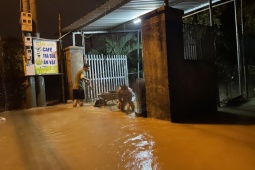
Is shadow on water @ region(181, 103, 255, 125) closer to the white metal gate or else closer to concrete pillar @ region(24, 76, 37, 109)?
the white metal gate

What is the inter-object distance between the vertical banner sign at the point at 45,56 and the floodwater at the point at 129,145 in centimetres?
464

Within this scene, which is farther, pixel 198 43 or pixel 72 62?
pixel 72 62

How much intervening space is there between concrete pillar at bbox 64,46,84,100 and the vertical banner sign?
25.0 inches

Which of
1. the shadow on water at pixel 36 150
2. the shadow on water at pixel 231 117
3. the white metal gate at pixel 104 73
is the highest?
the white metal gate at pixel 104 73

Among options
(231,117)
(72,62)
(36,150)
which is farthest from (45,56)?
(231,117)

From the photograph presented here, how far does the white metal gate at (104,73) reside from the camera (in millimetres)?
12231

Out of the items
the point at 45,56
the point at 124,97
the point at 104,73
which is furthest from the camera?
the point at 104,73

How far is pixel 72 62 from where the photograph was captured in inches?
483

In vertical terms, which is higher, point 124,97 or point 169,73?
point 169,73

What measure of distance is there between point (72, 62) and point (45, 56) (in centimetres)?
131

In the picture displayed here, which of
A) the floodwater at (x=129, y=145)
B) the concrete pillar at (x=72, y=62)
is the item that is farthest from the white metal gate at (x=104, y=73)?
the floodwater at (x=129, y=145)

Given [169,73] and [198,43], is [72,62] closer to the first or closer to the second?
[198,43]

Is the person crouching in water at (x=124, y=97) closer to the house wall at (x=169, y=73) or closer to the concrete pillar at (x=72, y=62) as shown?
the house wall at (x=169, y=73)

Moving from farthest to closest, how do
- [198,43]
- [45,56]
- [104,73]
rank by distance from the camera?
1. [104,73]
2. [45,56]
3. [198,43]
